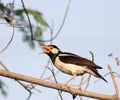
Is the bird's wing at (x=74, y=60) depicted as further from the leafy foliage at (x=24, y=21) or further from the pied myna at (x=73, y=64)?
the leafy foliage at (x=24, y=21)

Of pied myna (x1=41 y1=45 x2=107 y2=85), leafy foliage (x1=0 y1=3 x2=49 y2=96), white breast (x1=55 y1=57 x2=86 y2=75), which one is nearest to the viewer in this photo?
leafy foliage (x1=0 y1=3 x2=49 y2=96)

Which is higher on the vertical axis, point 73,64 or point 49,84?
point 49,84

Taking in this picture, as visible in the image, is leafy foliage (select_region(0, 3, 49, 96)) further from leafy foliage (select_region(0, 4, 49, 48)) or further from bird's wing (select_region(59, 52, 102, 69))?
bird's wing (select_region(59, 52, 102, 69))

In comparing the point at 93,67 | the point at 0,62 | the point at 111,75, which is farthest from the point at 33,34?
the point at 93,67

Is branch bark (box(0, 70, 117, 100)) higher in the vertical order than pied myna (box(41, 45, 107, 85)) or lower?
higher

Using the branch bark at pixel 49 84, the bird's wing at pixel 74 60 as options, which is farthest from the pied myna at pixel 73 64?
the branch bark at pixel 49 84

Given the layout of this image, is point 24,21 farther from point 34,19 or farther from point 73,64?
point 73,64

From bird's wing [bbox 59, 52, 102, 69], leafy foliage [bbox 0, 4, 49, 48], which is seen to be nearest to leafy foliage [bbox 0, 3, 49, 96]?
leafy foliage [bbox 0, 4, 49, 48]

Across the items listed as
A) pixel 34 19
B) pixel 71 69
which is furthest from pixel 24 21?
pixel 71 69

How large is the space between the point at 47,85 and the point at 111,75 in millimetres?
531

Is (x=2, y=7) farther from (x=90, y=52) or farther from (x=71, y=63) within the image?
(x=71, y=63)

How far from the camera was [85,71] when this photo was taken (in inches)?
185

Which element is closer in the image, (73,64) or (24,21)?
(24,21)

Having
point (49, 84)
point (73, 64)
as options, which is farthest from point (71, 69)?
point (49, 84)
